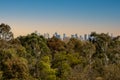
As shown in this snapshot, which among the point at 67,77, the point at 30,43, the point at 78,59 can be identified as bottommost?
the point at 67,77

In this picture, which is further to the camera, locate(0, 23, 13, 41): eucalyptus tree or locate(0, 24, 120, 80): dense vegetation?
locate(0, 23, 13, 41): eucalyptus tree

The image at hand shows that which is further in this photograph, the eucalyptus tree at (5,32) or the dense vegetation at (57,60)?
the eucalyptus tree at (5,32)

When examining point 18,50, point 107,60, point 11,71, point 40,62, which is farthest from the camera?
point 107,60

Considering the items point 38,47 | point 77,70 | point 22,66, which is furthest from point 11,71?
point 38,47

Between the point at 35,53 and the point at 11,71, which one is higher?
the point at 35,53

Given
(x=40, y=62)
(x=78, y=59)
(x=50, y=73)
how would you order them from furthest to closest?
1. (x=78, y=59)
2. (x=40, y=62)
3. (x=50, y=73)

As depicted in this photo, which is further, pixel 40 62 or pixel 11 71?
pixel 40 62

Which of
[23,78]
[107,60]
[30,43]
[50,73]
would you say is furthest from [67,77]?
[30,43]

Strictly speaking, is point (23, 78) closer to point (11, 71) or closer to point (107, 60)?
point (11, 71)
